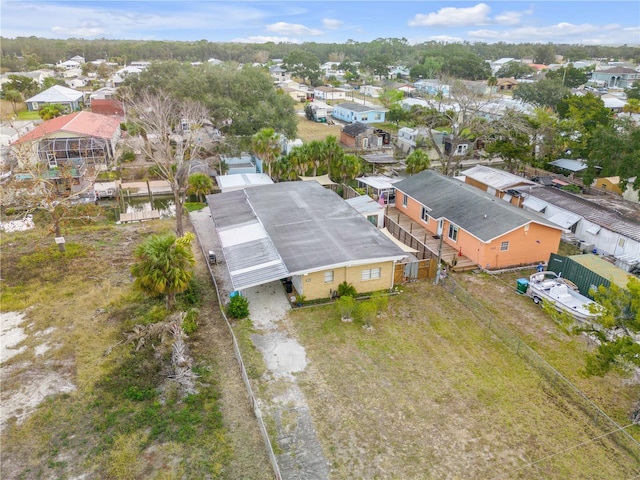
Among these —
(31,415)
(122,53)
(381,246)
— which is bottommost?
(31,415)

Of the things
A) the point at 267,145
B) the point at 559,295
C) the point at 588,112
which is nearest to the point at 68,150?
the point at 267,145

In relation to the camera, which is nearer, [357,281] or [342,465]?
[342,465]

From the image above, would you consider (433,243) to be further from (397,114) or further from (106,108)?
(106,108)

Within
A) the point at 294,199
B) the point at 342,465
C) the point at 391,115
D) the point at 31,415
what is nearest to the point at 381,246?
the point at 294,199

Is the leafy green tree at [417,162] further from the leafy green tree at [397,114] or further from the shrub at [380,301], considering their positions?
the leafy green tree at [397,114]

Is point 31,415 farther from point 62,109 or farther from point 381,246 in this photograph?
point 62,109

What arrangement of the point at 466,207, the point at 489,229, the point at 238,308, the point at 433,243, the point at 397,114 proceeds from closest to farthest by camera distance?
the point at 238,308, the point at 489,229, the point at 466,207, the point at 433,243, the point at 397,114
